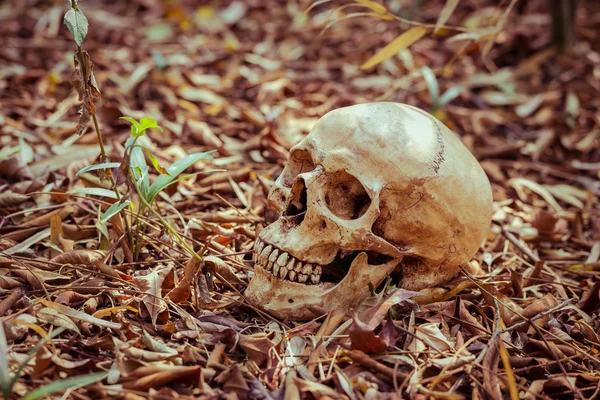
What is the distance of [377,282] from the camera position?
202 cm

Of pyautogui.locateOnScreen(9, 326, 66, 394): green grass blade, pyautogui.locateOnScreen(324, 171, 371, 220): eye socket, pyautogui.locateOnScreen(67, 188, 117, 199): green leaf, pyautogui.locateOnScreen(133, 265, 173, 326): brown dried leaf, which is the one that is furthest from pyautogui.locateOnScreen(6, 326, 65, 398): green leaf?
pyautogui.locateOnScreen(324, 171, 371, 220): eye socket

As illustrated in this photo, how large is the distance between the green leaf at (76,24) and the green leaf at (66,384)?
0.93 metres

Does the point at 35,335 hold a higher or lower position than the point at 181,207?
higher

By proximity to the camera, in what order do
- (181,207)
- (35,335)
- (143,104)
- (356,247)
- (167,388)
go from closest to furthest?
(167,388)
(35,335)
(356,247)
(181,207)
(143,104)

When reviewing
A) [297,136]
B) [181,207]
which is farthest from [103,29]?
[181,207]

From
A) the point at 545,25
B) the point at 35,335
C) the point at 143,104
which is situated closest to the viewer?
the point at 35,335

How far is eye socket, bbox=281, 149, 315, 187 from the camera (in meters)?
2.16

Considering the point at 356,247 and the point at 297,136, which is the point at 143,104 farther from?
the point at 356,247

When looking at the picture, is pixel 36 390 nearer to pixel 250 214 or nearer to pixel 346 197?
pixel 346 197

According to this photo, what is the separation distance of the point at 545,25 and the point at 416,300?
3.24m

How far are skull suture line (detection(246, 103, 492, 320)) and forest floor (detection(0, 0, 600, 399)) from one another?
11 cm

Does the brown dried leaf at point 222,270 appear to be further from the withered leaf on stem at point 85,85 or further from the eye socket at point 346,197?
the withered leaf on stem at point 85,85

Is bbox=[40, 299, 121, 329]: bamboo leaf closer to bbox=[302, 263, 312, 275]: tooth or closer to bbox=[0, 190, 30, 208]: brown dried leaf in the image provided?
Answer: bbox=[302, 263, 312, 275]: tooth

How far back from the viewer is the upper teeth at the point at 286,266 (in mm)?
1962
